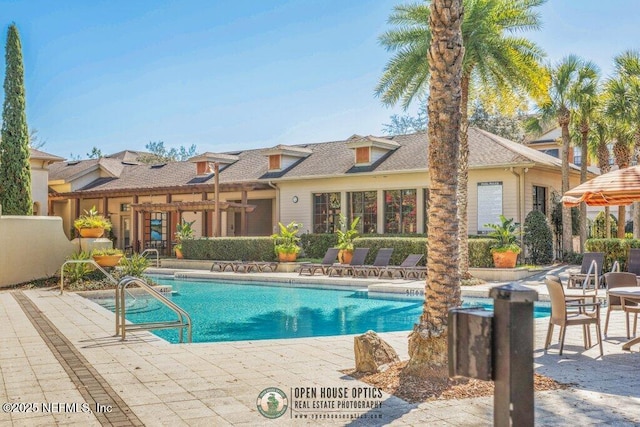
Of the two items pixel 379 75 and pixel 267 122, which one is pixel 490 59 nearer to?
pixel 379 75

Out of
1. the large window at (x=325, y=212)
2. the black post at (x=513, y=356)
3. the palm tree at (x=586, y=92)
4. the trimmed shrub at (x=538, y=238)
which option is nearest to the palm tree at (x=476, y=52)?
the trimmed shrub at (x=538, y=238)

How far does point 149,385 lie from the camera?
5.82 meters

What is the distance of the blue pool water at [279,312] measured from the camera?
37.8ft

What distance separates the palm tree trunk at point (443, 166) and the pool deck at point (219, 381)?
114cm

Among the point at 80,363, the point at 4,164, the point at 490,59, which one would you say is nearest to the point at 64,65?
the point at 4,164

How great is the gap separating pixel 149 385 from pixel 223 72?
757 inches

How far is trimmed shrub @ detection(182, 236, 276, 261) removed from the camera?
79.8 ft

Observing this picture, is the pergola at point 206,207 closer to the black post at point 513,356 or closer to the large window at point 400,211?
the large window at point 400,211

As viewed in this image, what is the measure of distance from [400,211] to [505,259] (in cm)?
669

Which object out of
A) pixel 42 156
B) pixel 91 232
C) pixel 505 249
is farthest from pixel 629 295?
pixel 42 156

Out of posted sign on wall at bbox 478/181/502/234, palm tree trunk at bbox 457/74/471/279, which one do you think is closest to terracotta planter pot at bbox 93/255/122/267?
palm tree trunk at bbox 457/74/471/279

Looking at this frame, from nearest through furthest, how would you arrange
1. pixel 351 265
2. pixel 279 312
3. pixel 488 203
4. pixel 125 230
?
pixel 279 312 < pixel 351 265 < pixel 488 203 < pixel 125 230

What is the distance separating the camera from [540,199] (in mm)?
23969

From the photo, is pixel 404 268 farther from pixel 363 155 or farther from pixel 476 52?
pixel 363 155
